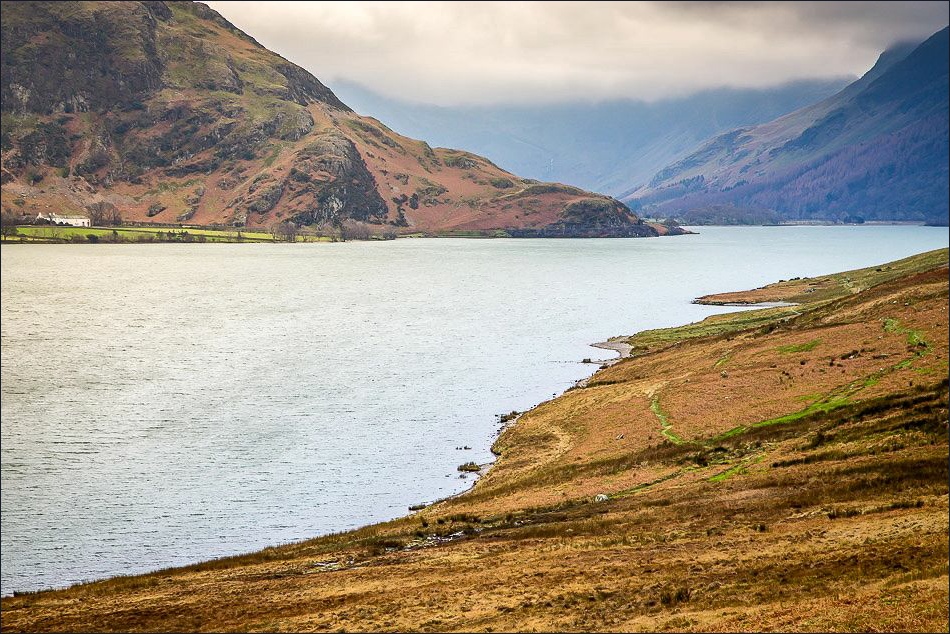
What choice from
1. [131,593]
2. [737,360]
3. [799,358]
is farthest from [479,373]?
[131,593]

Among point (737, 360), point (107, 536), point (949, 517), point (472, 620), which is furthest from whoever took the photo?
point (737, 360)

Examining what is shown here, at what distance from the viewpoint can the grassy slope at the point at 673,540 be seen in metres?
28.3

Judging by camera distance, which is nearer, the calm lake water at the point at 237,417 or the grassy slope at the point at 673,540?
the grassy slope at the point at 673,540

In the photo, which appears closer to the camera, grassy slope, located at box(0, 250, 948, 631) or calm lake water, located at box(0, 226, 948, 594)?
grassy slope, located at box(0, 250, 948, 631)

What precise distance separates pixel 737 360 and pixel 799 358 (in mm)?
7712

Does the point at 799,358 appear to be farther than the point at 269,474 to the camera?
Yes

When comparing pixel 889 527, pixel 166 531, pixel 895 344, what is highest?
pixel 895 344

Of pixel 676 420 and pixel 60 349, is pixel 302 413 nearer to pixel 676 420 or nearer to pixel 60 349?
pixel 676 420

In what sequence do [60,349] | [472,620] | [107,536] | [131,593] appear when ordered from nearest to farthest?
[472,620] < [131,593] < [107,536] < [60,349]

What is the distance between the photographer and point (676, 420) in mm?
65625

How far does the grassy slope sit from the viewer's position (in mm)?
28266

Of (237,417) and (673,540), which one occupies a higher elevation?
(673,540)

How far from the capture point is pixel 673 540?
3597 centimetres

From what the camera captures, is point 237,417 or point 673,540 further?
point 237,417
